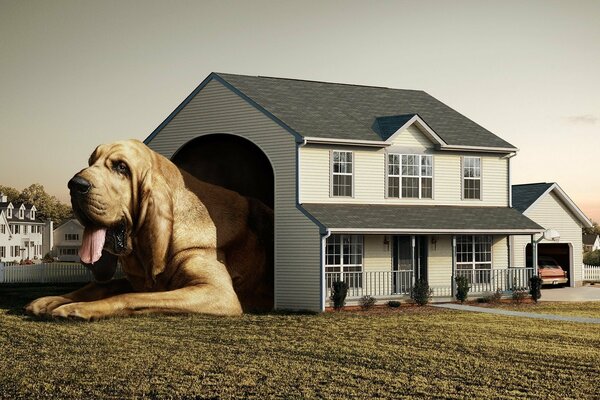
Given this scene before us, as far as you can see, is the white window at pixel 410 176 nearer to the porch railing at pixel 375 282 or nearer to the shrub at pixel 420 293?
the porch railing at pixel 375 282

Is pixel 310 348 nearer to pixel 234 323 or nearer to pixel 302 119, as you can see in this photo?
pixel 234 323

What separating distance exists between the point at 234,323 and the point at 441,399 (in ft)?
32.7

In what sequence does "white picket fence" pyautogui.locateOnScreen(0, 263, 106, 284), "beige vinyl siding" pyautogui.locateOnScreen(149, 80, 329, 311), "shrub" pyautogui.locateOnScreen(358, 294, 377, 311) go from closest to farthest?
"beige vinyl siding" pyautogui.locateOnScreen(149, 80, 329, 311) < "shrub" pyautogui.locateOnScreen(358, 294, 377, 311) < "white picket fence" pyautogui.locateOnScreen(0, 263, 106, 284)

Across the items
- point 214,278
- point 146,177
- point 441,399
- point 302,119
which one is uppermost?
point 302,119

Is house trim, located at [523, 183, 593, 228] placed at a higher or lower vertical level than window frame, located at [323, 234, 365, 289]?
higher

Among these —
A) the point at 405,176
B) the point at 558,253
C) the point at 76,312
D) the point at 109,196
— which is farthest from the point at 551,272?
the point at 76,312

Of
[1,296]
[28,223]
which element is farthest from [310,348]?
[28,223]

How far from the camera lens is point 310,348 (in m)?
18.2

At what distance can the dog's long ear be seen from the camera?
2408 centimetres

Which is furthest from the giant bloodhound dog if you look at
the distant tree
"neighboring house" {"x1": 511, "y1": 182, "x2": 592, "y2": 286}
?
the distant tree

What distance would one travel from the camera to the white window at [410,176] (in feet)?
98.2

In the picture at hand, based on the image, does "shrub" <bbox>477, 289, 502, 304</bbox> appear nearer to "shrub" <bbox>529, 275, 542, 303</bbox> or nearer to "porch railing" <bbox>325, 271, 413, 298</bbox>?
"shrub" <bbox>529, 275, 542, 303</bbox>

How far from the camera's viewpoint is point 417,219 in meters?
29.2

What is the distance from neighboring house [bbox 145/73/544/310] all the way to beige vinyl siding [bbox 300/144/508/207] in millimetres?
36
